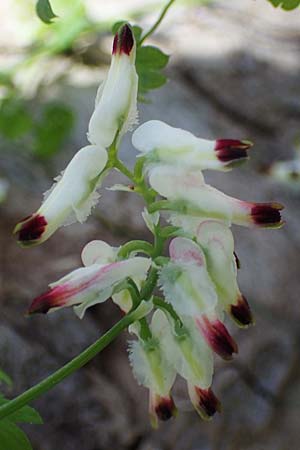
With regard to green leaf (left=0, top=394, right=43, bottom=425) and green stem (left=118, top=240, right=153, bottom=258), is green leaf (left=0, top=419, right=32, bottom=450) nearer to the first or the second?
green leaf (left=0, top=394, right=43, bottom=425)

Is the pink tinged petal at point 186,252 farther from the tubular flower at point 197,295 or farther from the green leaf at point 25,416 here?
the green leaf at point 25,416

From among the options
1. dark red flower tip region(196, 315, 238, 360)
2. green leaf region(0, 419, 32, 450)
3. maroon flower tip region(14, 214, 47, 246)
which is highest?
maroon flower tip region(14, 214, 47, 246)

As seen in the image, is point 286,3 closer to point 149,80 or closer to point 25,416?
point 149,80

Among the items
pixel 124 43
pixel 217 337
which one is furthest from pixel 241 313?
pixel 124 43

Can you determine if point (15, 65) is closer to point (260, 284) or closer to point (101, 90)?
point (260, 284)

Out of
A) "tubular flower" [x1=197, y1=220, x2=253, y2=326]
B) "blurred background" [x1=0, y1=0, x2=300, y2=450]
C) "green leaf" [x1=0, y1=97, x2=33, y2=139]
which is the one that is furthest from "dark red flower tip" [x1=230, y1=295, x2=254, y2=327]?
"green leaf" [x1=0, y1=97, x2=33, y2=139]

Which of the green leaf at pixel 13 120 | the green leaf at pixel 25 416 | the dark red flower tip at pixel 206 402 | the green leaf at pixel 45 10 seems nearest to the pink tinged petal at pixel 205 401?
the dark red flower tip at pixel 206 402
